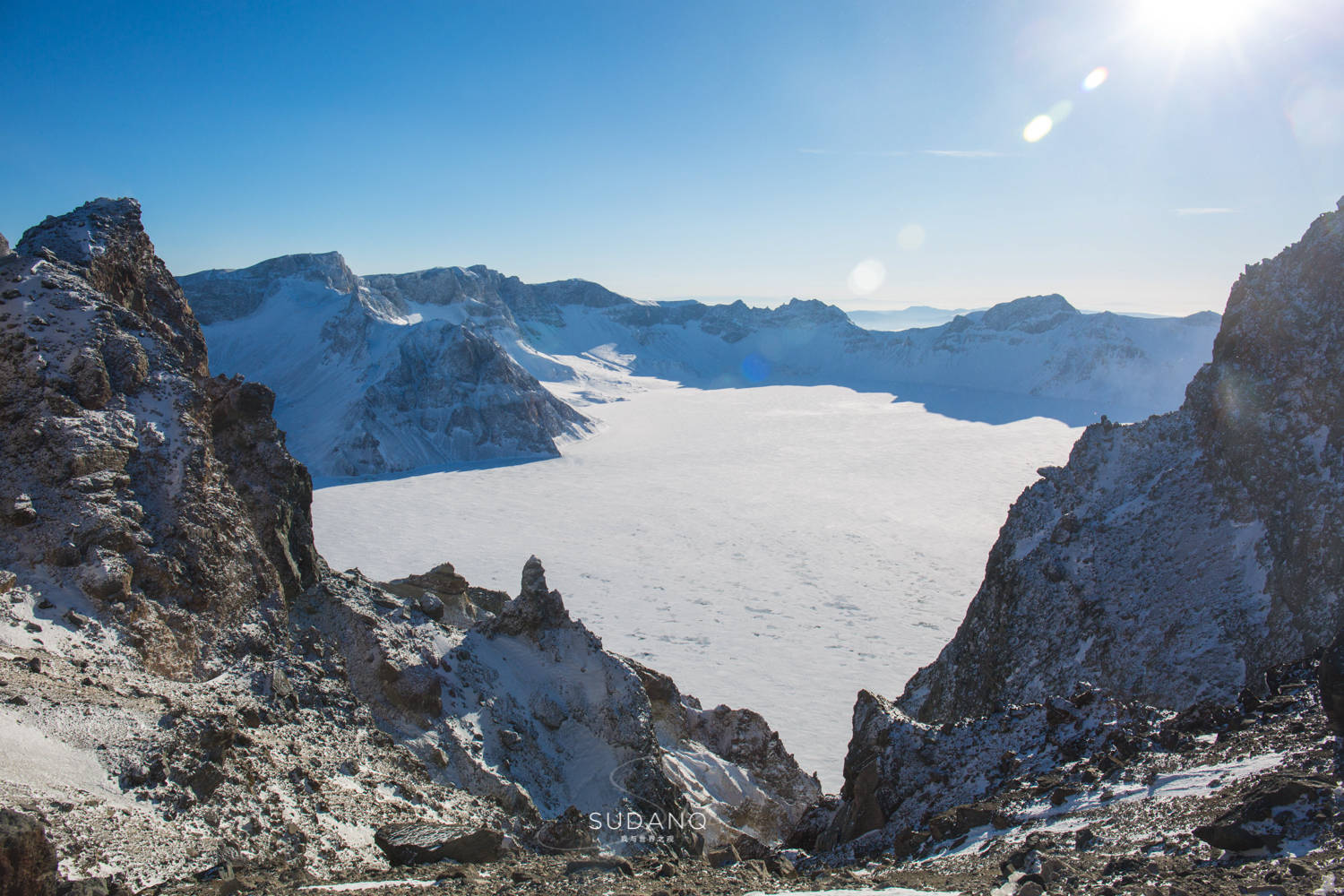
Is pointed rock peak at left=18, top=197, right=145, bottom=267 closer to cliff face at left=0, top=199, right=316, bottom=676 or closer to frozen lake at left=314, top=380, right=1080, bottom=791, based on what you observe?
cliff face at left=0, top=199, right=316, bottom=676

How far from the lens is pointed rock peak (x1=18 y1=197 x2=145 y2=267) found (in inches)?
474

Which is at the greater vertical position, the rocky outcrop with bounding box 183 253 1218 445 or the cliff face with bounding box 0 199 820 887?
the rocky outcrop with bounding box 183 253 1218 445

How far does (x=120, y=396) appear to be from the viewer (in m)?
10.9

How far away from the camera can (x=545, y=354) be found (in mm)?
142000

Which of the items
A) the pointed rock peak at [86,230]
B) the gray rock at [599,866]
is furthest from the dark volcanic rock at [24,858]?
the pointed rock peak at [86,230]

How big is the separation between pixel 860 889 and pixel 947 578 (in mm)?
29890

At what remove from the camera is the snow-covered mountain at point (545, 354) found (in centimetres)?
7100

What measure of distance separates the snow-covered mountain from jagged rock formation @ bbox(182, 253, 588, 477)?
0.64ft

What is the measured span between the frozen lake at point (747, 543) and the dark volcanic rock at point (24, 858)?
1675cm

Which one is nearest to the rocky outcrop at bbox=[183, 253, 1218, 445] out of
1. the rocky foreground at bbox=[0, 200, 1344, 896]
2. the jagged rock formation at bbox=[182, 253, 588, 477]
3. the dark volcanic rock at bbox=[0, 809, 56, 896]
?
the jagged rock formation at bbox=[182, 253, 588, 477]

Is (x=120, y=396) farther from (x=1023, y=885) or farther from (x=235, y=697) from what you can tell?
(x=1023, y=885)

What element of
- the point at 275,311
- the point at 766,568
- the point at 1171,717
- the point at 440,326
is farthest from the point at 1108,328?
the point at 1171,717

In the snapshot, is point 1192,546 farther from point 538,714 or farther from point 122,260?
point 122,260

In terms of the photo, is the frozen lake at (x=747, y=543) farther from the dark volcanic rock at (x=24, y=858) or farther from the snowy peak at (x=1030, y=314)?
the snowy peak at (x=1030, y=314)
